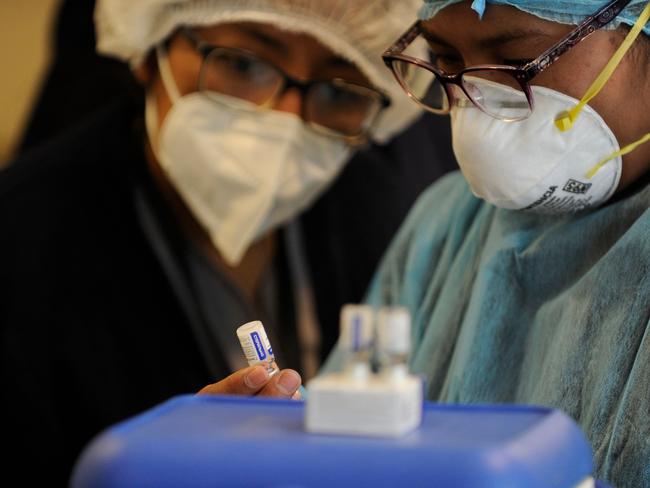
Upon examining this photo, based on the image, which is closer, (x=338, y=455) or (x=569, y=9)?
(x=338, y=455)

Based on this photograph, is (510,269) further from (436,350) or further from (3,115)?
(3,115)

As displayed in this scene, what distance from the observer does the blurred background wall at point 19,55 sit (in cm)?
413

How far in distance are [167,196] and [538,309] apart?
100cm

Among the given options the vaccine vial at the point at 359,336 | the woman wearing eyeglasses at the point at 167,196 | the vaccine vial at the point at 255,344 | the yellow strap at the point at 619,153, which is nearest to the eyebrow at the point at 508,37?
the yellow strap at the point at 619,153

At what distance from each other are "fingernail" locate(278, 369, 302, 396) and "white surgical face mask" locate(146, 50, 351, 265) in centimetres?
95

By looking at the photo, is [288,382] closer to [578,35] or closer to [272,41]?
[578,35]

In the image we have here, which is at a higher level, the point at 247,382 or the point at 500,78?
the point at 500,78

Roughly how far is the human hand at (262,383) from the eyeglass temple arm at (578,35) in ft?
1.44

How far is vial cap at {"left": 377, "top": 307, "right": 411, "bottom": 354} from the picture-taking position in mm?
742

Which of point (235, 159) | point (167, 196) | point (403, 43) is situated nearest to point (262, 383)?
point (403, 43)

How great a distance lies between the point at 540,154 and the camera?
3.92 ft

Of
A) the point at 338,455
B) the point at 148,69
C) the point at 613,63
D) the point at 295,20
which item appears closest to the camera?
the point at 338,455

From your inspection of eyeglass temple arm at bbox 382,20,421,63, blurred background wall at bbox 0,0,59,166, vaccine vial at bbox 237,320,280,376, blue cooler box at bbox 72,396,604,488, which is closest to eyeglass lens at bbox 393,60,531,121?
eyeglass temple arm at bbox 382,20,421,63

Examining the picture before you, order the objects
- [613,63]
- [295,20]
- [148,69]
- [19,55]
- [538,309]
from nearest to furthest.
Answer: [613,63] < [538,309] < [295,20] < [148,69] < [19,55]
